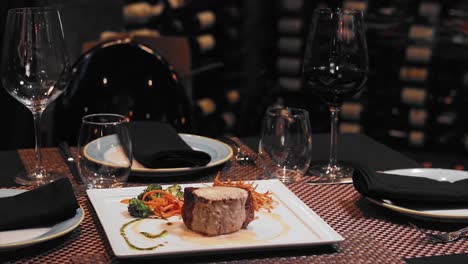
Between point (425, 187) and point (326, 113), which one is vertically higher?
point (425, 187)

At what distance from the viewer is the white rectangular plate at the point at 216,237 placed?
108 cm

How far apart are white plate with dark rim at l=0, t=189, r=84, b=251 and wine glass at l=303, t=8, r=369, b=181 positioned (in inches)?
22.2

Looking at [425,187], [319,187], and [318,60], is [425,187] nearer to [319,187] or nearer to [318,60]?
[319,187]

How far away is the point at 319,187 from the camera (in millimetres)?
1484

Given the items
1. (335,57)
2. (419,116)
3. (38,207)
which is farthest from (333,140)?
(419,116)

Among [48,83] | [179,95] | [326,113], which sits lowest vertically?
[326,113]

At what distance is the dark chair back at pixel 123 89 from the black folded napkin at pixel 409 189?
1044 millimetres

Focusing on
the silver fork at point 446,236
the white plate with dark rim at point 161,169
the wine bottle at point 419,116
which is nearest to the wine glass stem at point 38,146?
the white plate with dark rim at point 161,169

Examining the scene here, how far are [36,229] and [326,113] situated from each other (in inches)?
154

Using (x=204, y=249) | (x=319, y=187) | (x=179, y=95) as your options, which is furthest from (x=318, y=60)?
(x=179, y=95)

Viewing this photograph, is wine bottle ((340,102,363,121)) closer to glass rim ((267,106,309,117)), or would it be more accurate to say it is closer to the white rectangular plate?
glass rim ((267,106,309,117))

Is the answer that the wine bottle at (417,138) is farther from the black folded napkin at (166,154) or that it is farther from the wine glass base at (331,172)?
the black folded napkin at (166,154)

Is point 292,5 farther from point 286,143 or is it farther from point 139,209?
point 139,209

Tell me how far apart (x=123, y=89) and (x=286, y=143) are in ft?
3.18
